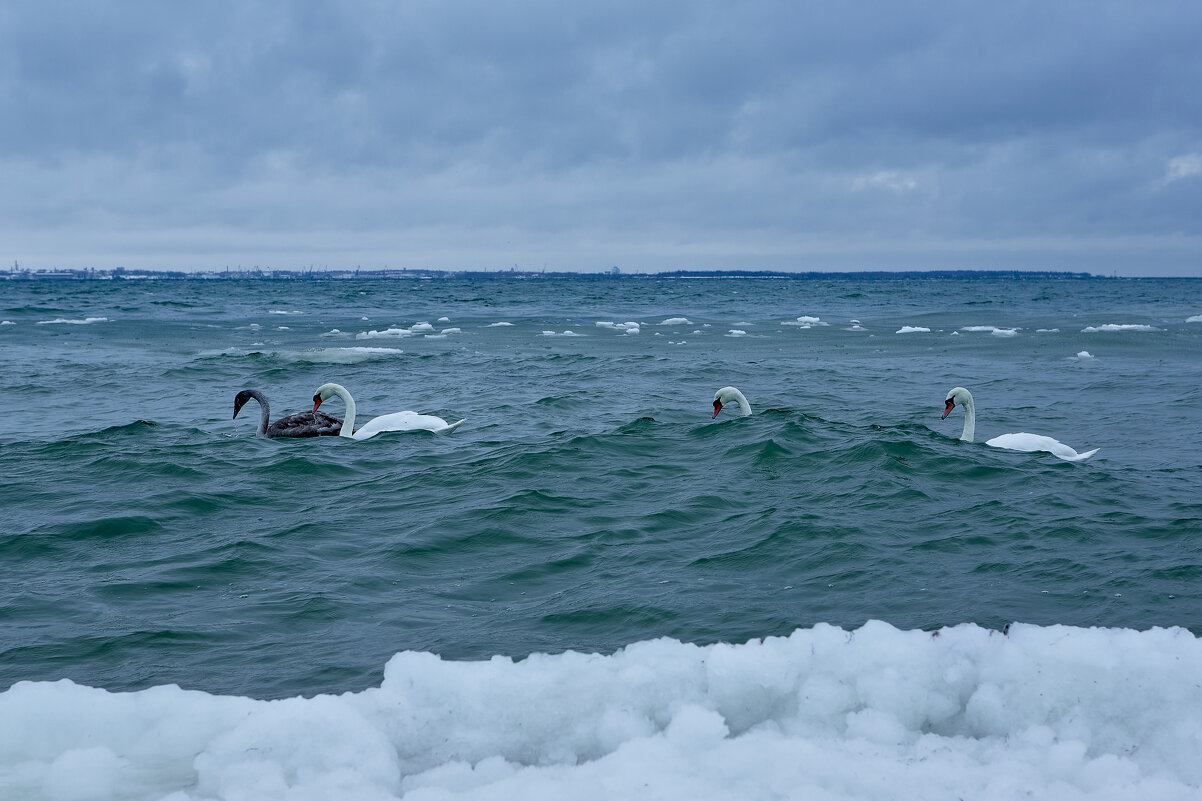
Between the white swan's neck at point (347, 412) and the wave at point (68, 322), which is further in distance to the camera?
the wave at point (68, 322)

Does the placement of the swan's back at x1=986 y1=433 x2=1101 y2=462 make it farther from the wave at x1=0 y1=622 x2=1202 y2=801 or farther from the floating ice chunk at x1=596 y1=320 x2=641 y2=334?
the floating ice chunk at x1=596 y1=320 x2=641 y2=334

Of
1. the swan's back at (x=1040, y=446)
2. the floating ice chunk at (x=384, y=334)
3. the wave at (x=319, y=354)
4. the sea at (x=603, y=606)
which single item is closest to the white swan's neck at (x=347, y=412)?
the sea at (x=603, y=606)

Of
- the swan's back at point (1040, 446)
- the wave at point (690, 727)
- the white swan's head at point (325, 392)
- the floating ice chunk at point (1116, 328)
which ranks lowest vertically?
the wave at point (690, 727)

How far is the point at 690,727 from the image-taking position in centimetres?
420

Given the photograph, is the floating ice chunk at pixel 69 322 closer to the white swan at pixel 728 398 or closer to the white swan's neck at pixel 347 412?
the white swan's neck at pixel 347 412

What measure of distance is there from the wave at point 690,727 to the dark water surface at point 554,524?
0.77 metres

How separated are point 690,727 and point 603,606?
201 cm

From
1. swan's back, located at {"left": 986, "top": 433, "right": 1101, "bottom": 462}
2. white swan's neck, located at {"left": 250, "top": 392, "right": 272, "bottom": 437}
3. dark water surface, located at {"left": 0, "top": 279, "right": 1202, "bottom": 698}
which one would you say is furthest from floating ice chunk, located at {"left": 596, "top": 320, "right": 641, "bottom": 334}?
swan's back, located at {"left": 986, "top": 433, "right": 1101, "bottom": 462}

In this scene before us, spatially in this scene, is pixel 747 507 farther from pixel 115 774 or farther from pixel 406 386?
pixel 406 386

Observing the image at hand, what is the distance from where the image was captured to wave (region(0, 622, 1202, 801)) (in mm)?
3887

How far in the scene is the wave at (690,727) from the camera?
12.8 feet

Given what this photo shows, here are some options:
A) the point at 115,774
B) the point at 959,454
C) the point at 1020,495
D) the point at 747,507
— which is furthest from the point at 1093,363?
the point at 115,774

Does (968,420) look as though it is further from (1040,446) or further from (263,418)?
(263,418)

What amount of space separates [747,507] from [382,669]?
420 centimetres
